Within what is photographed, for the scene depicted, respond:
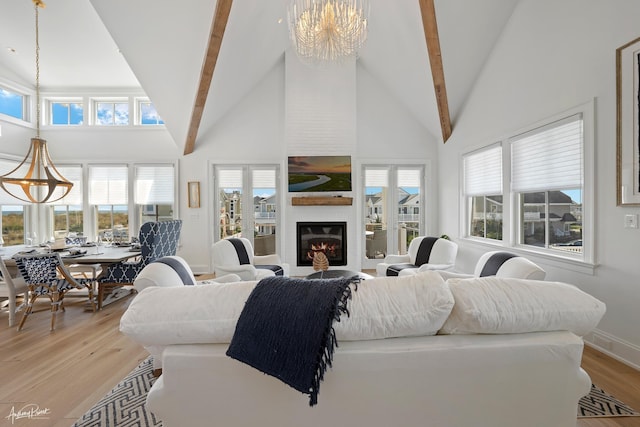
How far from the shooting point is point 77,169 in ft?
18.6

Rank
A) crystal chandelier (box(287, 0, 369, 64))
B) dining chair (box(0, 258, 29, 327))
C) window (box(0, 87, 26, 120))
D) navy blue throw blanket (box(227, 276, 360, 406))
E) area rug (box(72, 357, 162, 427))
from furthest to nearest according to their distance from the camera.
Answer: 1. window (box(0, 87, 26, 120))
2. dining chair (box(0, 258, 29, 327))
3. crystal chandelier (box(287, 0, 369, 64))
4. area rug (box(72, 357, 162, 427))
5. navy blue throw blanket (box(227, 276, 360, 406))

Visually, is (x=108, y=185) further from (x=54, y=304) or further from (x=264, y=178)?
(x=54, y=304)

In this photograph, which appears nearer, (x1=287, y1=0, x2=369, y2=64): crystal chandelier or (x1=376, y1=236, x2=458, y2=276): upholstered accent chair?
(x1=287, y1=0, x2=369, y2=64): crystal chandelier

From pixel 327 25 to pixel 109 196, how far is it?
212 inches

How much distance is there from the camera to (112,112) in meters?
5.78

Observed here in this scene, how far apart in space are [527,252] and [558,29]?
2.32 meters

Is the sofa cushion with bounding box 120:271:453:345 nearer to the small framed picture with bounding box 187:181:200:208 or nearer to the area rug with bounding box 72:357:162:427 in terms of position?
the area rug with bounding box 72:357:162:427

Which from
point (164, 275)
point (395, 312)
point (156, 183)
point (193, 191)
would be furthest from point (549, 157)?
point (156, 183)

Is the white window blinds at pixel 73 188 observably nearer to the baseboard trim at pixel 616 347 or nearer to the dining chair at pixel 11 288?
the dining chair at pixel 11 288

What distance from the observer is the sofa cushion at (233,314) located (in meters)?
1.08

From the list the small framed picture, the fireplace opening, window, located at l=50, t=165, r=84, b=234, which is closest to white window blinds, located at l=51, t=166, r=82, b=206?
window, located at l=50, t=165, r=84, b=234

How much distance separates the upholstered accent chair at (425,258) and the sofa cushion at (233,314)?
8.00 feet

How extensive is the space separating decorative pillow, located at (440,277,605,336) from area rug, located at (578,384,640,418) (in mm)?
1095

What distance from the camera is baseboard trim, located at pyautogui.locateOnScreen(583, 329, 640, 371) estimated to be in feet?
7.38
